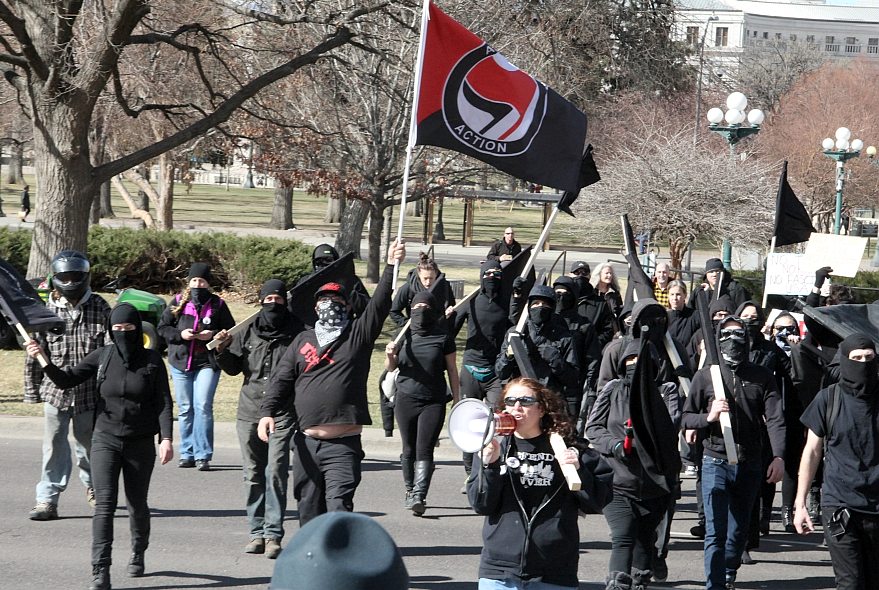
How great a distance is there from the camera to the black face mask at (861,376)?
20.3 feet

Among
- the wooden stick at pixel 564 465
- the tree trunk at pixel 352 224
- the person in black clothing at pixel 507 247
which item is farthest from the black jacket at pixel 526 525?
the tree trunk at pixel 352 224

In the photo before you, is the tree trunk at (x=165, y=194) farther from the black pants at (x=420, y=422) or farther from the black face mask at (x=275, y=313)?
the black face mask at (x=275, y=313)

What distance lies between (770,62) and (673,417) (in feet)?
198

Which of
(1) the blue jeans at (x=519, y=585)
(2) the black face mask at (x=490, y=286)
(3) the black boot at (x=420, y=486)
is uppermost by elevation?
(2) the black face mask at (x=490, y=286)

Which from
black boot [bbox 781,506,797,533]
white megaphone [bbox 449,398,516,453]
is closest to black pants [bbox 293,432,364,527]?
white megaphone [bbox 449,398,516,453]

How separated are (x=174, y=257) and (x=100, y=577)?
15.6 meters

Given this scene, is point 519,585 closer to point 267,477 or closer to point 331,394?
point 331,394

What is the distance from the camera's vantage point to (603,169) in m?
29.6

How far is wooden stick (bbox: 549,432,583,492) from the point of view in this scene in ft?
16.3

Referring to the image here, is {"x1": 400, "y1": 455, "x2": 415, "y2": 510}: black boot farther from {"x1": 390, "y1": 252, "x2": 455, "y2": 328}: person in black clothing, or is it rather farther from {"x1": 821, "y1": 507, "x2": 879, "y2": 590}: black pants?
{"x1": 821, "y1": 507, "x2": 879, "y2": 590}: black pants

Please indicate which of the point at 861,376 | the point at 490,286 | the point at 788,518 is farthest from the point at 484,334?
the point at 861,376

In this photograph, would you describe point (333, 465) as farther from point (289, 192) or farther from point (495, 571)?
point (289, 192)

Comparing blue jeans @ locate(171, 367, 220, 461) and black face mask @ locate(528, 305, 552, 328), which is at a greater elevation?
black face mask @ locate(528, 305, 552, 328)

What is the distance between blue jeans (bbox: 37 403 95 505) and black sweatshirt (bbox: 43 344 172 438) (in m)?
1.05
